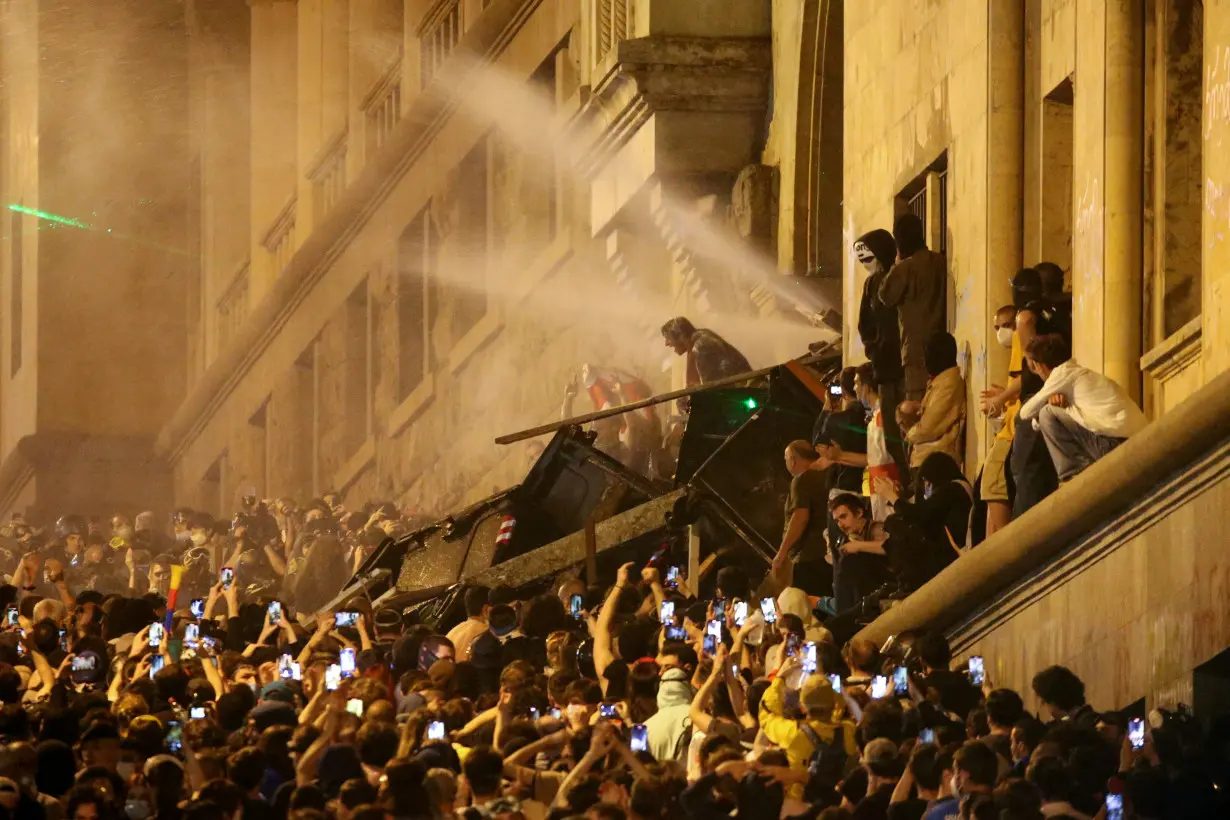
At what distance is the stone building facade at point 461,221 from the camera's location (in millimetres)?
30344

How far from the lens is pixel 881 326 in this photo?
74.1 ft

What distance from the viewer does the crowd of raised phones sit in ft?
41.1

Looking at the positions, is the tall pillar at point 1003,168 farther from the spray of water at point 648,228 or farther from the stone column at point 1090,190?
the spray of water at point 648,228

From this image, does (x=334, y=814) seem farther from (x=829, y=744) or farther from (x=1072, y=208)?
(x=1072, y=208)

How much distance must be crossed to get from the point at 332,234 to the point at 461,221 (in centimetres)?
628

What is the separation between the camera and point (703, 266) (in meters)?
31.0

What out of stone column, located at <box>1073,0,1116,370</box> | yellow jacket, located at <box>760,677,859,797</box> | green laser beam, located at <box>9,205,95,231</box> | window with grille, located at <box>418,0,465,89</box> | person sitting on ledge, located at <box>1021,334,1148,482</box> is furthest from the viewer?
green laser beam, located at <box>9,205,95,231</box>

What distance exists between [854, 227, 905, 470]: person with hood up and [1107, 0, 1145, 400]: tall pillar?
308 cm

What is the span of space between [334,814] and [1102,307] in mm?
8344

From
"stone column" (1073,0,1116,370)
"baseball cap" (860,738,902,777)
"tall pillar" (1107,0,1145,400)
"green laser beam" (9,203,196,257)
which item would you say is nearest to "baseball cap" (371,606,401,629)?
"stone column" (1073,0,1116,370)

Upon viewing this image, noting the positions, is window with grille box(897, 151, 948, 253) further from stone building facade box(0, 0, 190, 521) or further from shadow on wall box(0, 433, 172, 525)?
stone building facade box(0, 0, 190, 521)

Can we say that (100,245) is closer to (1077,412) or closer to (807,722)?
(1077,412)

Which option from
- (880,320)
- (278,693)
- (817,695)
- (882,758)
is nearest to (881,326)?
(880,320)

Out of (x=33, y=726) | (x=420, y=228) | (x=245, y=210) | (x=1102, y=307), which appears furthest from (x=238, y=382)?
(x=33, y=726)
